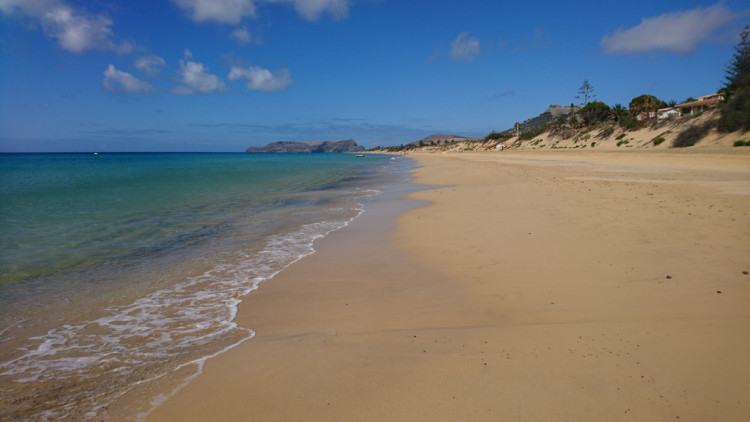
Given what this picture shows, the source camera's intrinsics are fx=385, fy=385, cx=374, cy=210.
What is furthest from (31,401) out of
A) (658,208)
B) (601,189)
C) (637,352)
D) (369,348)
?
(601,189)

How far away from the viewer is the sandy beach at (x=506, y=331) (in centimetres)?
245

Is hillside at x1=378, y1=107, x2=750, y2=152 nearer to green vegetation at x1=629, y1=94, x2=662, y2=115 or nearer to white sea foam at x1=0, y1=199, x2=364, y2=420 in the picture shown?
green vegetation at x1=629, y1=94, x2=662, y2=115

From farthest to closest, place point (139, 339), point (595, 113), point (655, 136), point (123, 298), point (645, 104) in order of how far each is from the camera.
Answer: point (595, 113)
point (645, 104)
point (655, 136)
point (123, 298)
point (139, 339)

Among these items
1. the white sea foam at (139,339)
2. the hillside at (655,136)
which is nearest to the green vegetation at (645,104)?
the hillside at (655,136)

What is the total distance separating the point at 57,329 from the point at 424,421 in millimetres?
4061

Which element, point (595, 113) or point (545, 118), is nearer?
point (595, 113)

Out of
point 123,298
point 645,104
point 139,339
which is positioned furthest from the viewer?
point 645,104

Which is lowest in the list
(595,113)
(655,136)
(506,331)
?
(506,331)

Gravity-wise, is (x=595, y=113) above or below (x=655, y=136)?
above

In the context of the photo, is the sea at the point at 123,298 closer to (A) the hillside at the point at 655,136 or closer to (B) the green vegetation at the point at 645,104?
(A) the hillside at the point at 655,136

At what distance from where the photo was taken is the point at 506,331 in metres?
3.47

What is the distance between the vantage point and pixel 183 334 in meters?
3.87

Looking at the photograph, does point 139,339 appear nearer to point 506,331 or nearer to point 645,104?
point 506,331

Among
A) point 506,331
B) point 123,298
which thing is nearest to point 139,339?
point 123,298
